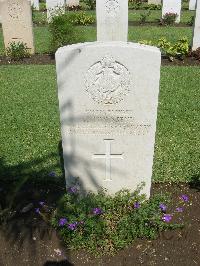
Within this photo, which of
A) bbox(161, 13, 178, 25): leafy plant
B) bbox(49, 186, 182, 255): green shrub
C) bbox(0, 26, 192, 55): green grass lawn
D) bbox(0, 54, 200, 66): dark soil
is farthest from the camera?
bbox(161, 13, 178, 25): leafy plant

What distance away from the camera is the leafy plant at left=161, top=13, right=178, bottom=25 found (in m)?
14.9

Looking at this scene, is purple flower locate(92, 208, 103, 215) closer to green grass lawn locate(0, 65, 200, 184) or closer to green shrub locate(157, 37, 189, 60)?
green grass lawn locate(0, 65, 200, 184)

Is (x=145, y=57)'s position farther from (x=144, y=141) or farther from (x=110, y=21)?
(x=110, y=21)

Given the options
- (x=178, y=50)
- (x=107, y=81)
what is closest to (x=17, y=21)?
(x=178, y=50)

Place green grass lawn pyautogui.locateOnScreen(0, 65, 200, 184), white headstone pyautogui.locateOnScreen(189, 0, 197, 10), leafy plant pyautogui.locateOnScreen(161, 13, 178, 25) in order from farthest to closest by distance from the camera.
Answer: white headstone pyautogui.locateOnScreen(189, 0, 197, 10) < leafy plant pyautogui.locateOnScreen(161, 13, 178, 25) < green grass lawn pyautogui.locateOnScreen(0, 65, 200, 184)

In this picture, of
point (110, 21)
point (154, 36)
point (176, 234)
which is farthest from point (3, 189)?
point (154, 36)

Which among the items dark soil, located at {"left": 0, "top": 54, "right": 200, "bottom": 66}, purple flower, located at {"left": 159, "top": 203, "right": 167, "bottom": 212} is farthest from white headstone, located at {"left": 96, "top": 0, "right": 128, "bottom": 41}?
purple flower, located at {"left": 159, "top": 203, "right": 167, "bottom": 212}

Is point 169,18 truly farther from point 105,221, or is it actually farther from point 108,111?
point 105,221

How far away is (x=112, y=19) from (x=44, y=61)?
2.27 metres

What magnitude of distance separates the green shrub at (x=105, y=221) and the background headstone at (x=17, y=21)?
7836 mm

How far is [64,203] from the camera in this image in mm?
3594

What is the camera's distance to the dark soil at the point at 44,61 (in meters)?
9.59

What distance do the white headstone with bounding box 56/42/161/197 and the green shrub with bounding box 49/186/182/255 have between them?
0.60 feet

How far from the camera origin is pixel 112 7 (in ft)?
30.5
